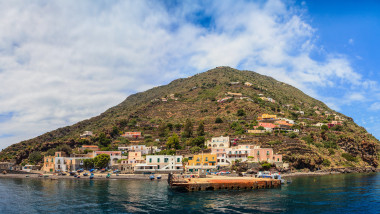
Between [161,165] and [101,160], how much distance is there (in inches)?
757

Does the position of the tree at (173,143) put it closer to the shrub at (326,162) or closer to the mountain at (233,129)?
the mountain at (233,129)

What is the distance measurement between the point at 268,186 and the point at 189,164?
3303 cm

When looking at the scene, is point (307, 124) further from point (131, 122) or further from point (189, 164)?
point (131, 122)

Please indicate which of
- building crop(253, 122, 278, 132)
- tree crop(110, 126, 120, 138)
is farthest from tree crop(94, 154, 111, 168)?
building crop(253, 122, 278, 132)

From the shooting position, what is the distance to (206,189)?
54156 millimetres

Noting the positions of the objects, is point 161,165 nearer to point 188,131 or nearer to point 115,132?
point 188,131

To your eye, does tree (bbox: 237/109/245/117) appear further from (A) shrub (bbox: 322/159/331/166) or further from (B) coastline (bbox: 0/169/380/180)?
(B) coastline (bbox: 0/169/380/180)

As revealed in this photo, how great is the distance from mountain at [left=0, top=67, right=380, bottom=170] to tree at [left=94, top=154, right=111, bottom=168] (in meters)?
20.6

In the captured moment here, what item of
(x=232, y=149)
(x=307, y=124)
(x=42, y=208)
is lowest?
(x=42, y=208)

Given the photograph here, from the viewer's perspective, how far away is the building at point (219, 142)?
319 feet

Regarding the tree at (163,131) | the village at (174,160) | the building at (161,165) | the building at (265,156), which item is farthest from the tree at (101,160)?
the building at (265,156)

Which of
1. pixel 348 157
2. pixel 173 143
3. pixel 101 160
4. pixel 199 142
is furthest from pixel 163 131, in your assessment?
pixel 348 157

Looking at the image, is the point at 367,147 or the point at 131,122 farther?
the point at 131,122

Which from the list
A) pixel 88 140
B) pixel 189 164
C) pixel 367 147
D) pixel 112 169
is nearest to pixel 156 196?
pixel 189 164
